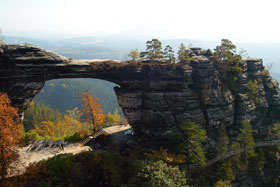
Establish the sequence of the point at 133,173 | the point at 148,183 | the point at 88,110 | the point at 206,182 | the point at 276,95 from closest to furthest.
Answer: the point at 148,183
the point at 133,173
the point at 206,182
the point at 88,110
the point at 276,95

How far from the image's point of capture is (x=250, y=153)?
117 ft

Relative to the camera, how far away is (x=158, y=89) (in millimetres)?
34438

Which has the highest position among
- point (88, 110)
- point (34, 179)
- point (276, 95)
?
point (276, 95)

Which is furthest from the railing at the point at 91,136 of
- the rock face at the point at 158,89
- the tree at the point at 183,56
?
the tree at the point at 183,56

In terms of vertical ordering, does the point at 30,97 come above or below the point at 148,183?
above

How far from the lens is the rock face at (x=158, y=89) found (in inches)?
1156

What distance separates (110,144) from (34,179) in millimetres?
14528

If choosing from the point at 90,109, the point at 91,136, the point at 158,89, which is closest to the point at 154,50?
the point at 158,89

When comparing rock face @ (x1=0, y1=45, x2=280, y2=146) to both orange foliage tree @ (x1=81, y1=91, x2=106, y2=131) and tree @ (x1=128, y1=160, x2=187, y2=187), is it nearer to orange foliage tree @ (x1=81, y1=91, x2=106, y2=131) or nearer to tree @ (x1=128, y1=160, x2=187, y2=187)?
orange foliage tree @ (x1=81, y1=91, x2=106, y2=131)

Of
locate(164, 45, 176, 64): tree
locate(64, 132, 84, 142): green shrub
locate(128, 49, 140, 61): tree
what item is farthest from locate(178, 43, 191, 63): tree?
locate(64, 132, 84, 142): green shrub

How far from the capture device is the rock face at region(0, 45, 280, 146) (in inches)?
1156

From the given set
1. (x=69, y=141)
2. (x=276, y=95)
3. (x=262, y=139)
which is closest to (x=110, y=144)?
(x=69, y=141)

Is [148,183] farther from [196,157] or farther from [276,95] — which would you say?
[276,95]

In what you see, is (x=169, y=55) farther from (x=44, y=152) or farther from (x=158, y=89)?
(x=44, y=152)
